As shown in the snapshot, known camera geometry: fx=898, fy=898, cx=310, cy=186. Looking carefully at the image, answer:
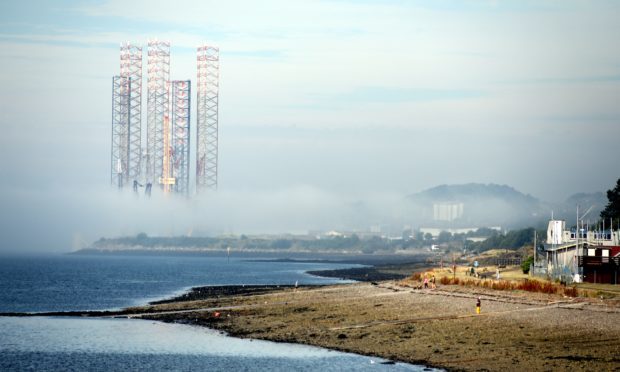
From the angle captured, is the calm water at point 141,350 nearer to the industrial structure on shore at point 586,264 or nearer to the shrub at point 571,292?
Result: the shrub at point 571,292

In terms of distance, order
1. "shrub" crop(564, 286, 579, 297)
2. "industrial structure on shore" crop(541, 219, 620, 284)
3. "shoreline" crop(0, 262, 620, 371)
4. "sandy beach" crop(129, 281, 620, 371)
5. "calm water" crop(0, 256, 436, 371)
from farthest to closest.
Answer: "industrial structure on shore" crop(541, 219, 620, 284) < "shrub" crop(564, 286, 579, 297) < "calm water" crop(0, 256, 436, 371) < "shoreline" crop(0, 262, 620, 371) < "sandy beach" crop(129, 281, 620, 371)

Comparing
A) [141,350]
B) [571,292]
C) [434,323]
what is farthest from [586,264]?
[141,350]

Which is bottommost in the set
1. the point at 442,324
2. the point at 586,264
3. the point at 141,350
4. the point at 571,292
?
the point at 141,350

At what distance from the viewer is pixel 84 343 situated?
149ft

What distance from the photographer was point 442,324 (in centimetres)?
4306

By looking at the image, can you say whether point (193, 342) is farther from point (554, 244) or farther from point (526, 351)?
point (554, 244)

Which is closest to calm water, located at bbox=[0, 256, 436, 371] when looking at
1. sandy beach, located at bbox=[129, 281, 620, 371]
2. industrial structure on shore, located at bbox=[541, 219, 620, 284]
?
sandy beach, located at bbox=[129, 281, 620, 371]

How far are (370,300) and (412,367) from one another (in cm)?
2325

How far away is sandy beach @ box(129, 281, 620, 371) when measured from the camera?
112 ft

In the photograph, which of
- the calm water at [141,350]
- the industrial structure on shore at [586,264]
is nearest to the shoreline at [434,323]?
the calm water at [141,350]

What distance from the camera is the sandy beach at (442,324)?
34156 millimetres

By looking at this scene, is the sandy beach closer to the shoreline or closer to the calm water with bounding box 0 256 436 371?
the shoreline

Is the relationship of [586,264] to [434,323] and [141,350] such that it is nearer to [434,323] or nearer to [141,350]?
[434,323]

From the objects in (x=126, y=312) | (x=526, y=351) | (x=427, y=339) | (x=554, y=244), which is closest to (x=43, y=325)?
(x=126, y=312)
